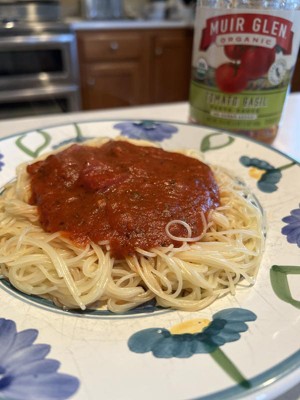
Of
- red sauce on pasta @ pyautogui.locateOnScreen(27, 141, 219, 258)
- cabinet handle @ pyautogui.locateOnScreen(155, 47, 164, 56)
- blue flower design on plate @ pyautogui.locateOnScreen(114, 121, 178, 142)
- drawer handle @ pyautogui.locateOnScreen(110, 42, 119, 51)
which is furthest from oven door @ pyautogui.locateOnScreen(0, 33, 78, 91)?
red sauce on pasta @ pyautogui.locateOnScreen(27, 141, 219, 258)

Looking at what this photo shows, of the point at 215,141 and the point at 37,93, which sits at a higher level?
the point at 215,141

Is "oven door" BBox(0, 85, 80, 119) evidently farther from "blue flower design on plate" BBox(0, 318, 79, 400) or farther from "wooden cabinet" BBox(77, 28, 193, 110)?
"blue flower design on plate" BBox(0, 318, 79, 400)

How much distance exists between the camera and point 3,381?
2.44 ft

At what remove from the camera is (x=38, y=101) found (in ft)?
15.4

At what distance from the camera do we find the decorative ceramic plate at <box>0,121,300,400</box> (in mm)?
742

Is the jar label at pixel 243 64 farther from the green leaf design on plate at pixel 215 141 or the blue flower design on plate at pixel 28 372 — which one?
the blue flower design on plate at pixel 28 372

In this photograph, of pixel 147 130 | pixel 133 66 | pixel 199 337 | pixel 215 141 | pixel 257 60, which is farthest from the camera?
pixel 133 66

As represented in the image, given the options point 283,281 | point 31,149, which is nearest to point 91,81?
point 31,149

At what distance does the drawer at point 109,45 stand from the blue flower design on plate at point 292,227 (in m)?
4.18

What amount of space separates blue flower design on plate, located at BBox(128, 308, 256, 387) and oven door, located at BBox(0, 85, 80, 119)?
164 inches

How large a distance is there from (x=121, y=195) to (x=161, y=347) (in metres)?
0.55

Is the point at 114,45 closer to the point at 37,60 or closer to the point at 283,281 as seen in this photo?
the point at 37,60

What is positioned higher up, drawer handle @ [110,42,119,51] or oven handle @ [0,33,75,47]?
oven handle @ [0,33,75,47]

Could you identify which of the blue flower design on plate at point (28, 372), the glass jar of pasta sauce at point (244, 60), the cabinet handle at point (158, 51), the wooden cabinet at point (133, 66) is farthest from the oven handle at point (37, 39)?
the blue flower design on plate at point (28, 372)
